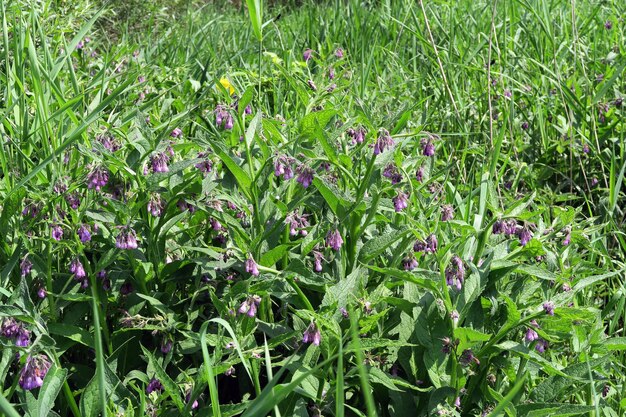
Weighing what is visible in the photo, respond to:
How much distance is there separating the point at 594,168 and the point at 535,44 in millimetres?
829

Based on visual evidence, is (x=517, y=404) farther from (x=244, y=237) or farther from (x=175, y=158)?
(x=175, y=158)

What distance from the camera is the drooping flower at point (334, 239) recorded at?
1788 millimetres

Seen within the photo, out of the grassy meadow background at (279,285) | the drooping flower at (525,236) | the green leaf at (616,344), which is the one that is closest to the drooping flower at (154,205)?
the grassy meadow background at (279,285)

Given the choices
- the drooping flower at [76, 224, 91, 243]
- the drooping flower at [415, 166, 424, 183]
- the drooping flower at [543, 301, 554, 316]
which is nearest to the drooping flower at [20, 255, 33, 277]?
the drooping flower at [76, 224, 91, 243]

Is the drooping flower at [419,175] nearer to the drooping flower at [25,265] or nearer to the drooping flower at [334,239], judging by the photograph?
the drooping flower at [334,239]

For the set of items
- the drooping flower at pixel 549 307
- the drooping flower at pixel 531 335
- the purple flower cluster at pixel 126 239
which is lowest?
the drooping flower at pixel 531 335

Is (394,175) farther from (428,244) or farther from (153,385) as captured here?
(153,385)

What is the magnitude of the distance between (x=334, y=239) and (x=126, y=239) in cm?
44

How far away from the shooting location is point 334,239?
1.79m

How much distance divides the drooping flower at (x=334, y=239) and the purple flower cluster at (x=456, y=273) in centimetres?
23

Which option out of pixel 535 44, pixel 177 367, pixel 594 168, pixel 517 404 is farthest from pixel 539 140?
pixel 177 367

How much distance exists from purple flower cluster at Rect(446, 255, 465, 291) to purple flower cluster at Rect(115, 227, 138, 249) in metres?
0.66

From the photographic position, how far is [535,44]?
3.97 meters

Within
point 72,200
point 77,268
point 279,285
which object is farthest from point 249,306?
point 72,200
